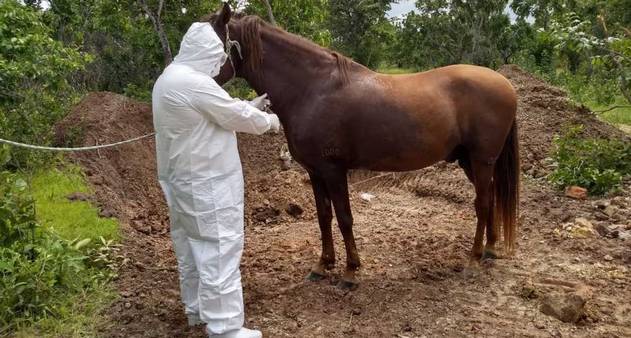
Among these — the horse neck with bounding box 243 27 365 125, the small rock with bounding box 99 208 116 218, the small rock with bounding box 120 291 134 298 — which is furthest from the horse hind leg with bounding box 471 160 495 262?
the small rock with bounding box 99 208 116 218

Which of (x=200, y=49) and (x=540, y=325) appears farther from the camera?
(x=540, y=325)

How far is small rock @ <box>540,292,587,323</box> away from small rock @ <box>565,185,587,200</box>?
2.52 metres

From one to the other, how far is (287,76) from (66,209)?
2645mm

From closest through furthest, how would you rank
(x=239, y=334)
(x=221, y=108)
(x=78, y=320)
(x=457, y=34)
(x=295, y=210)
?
(x=221, y=108) < (x=239, y=334) < (x=78, y=320) < (x=295, y=210) < (x=457, y=34)

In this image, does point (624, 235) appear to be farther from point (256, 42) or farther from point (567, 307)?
point (256, 42)

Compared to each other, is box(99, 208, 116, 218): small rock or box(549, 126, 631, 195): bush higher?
box(549, 126, 631, 195): bush

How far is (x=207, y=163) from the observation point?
115 inches

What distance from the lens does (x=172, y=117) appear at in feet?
9.55

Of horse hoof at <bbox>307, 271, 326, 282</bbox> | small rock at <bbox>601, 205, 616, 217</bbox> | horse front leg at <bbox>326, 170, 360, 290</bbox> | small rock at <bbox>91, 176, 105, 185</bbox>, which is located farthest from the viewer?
small rock at <bbox>91, 176, 105, 185</bbox>

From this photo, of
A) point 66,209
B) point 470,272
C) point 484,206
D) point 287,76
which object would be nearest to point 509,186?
point 484,206

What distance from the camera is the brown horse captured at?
145 inches

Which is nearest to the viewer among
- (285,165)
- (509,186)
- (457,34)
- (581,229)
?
(509,186)

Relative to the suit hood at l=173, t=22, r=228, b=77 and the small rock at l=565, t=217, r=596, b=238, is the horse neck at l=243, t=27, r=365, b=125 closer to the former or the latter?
the suit hood at l=173, t=22, r=228, b=77

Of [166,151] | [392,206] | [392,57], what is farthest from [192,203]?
[392,57]
